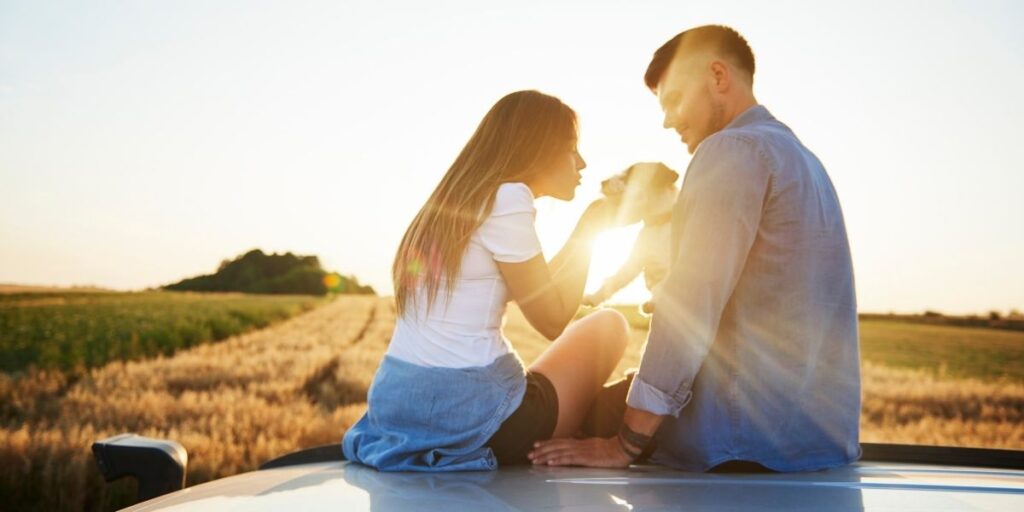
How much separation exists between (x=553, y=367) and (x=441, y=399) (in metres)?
0.43

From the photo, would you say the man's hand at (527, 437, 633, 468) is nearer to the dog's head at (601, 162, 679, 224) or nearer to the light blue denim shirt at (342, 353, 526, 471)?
the light blue denim shirt at (342, 353, 526, 471)

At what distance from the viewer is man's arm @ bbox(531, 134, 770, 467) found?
1.99m

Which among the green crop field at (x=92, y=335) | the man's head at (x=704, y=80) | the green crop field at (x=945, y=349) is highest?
the man's head at (x=704, y=80)

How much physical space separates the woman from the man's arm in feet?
0.72

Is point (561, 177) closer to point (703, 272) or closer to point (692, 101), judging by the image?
point (692, 101)

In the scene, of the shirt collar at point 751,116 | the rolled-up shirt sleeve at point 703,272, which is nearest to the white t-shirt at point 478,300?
the rolled-up shirt sleeve at point 703,272

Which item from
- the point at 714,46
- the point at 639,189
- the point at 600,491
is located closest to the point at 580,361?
the point at 639,189

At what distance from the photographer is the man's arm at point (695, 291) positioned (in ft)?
6.51

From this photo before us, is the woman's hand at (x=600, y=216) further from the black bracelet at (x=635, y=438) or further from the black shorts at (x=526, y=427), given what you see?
the black bracelet at (x=635, y=438)

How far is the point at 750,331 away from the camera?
209cm

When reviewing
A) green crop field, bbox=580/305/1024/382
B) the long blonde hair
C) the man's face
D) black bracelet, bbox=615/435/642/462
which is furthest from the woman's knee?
green crop field, bbox=580/305/1024/382

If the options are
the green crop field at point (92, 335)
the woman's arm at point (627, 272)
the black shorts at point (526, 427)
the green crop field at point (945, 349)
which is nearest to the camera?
the black shorts at point (526, 427)

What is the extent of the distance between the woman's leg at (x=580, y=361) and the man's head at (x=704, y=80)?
2.33ft

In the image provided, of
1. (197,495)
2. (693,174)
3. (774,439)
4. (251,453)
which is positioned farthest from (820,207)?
(251,453)
